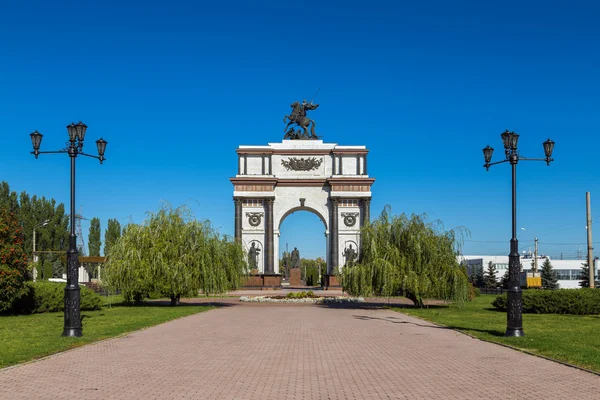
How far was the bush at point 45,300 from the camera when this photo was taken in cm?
2816

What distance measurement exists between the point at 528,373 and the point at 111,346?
9.79m

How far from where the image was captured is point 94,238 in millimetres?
87500

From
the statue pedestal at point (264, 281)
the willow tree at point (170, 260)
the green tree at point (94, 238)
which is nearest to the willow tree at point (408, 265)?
the willow tree at point (170, 260)

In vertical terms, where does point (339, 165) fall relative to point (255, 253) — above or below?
above

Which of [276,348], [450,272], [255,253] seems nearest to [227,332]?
[276,348]

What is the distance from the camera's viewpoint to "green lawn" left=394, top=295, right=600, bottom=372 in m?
14.9

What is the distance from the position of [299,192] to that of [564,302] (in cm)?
3904

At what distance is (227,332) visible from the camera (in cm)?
2042

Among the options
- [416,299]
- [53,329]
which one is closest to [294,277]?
[416,299]

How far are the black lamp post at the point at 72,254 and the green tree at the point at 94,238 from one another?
6950cm

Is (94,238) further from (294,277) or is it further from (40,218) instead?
(294,277)

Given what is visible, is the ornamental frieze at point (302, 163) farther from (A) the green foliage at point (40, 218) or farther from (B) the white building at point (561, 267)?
(B) the white building at point (561, 267)

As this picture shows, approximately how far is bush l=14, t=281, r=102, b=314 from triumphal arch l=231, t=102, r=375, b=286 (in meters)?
35.0

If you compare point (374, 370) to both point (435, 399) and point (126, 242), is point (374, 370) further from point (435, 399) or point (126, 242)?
point (126, 242)
